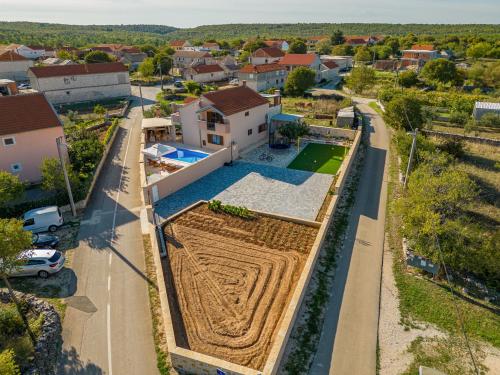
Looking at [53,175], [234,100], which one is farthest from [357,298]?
[234,100]

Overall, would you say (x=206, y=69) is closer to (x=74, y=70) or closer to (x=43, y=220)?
(x=74, y=70)

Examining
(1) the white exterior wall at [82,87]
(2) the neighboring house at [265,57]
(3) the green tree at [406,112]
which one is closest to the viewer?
(3) the green tree at [406,112]

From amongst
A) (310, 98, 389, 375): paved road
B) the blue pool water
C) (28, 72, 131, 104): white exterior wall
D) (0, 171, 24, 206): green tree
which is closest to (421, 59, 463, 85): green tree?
(310, 98, 389, 375): paved road

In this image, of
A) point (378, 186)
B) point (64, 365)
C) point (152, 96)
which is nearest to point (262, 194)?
point (378, 186)

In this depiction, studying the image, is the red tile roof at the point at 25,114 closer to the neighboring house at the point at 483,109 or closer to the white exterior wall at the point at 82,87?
the white exterior wall at the point at 82,87

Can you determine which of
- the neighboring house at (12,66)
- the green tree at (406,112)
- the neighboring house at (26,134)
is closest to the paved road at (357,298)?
the green tree at (406,112)

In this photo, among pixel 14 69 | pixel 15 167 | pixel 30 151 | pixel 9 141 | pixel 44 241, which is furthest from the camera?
pixel 14 69
